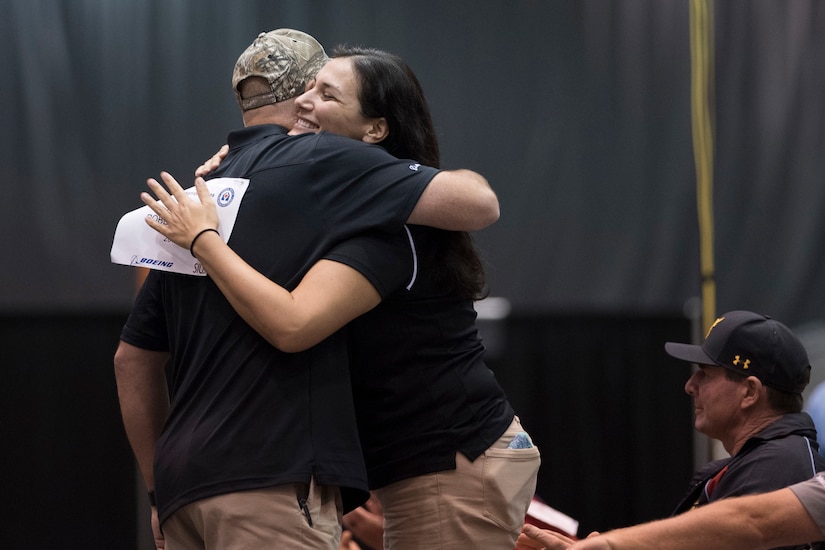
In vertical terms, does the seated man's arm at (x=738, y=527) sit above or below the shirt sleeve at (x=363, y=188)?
below

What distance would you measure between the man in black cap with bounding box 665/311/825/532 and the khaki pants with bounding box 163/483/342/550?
3.22 feet

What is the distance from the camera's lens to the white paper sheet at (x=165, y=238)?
5.81ft

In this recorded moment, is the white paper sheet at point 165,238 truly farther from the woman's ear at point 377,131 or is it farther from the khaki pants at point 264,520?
the khaki pants at point 264,520

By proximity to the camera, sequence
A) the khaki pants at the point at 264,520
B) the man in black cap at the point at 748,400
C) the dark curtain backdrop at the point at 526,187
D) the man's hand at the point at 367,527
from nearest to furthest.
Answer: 1. the khaki pants at the point at 264,520
2. the man in black cap at the point at 748,400
3. the man's hand at the point at 367,527
4. the dark curtain backdrop at the point at 526,187

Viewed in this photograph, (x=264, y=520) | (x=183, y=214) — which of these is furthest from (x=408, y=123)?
(x=264, y=520)

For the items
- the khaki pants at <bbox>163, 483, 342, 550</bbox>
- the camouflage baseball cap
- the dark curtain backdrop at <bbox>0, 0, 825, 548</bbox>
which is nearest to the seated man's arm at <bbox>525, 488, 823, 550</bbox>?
the khaki pants at <bbox>163, 483, 342, 550</bbox>

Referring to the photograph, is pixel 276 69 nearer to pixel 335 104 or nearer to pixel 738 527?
pixel 335 104

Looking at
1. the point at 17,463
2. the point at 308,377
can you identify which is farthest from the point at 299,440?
the point at 17,463

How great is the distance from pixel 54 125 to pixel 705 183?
2780mm

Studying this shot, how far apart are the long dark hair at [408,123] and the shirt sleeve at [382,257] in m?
0.10

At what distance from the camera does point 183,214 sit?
1745 millimetres

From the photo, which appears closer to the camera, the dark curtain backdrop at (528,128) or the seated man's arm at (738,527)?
the seated man's arm at (738,527)

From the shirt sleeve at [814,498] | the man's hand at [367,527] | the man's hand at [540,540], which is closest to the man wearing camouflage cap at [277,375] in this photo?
the man's hand at [540,540]

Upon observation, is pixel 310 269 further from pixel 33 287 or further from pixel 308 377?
pixel 33 287
